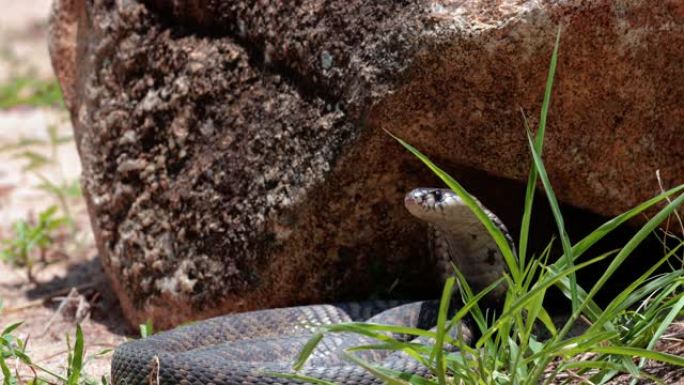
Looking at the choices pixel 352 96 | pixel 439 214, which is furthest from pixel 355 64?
pixel 439 214

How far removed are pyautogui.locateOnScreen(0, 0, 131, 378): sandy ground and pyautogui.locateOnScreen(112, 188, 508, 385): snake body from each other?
399 mm

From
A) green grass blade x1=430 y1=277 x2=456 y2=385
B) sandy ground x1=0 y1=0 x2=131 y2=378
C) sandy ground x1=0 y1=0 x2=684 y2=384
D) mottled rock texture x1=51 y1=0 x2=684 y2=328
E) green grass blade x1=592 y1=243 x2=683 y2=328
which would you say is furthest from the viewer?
sandy ground x1=0 y1=0 x2=131 y2=378

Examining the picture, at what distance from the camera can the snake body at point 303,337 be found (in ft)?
10.4

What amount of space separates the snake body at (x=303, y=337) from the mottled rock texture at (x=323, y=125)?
159 millimetres

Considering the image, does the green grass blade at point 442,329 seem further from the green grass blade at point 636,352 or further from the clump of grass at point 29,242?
the clump of grass at point 29,242

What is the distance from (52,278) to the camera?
5375mm

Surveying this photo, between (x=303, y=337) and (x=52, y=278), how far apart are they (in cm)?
209

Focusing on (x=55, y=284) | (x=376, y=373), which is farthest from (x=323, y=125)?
(x=55, y=284)

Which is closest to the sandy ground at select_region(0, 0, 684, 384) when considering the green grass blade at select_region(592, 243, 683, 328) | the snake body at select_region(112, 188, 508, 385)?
the green grass blade at select_region(592, 243, 683, 328)

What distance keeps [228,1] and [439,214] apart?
1.34 metres

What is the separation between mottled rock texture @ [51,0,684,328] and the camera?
3404 millimetres

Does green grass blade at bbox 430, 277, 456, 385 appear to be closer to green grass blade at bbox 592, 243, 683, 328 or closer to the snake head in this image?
green grass blade at bbox 592, 243, 683, 328

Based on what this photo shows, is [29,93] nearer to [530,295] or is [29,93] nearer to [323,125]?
[323,125]

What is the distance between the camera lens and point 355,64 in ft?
11.9
